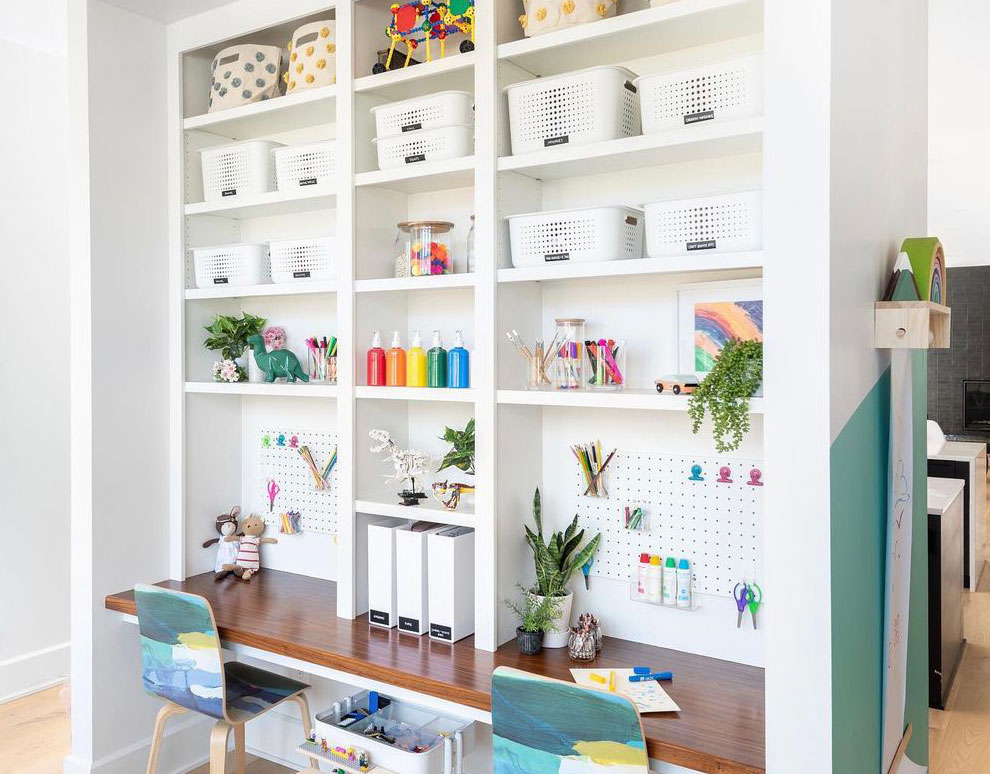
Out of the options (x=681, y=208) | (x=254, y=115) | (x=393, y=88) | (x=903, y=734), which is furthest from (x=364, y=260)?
(x=903, y=734)

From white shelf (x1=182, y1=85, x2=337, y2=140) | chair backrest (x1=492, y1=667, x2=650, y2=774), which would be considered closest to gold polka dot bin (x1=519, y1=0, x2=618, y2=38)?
white shelf (x1=182, y1=85, x2=337, y2=140)

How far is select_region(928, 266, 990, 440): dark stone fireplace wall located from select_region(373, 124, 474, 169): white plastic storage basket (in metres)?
8.63

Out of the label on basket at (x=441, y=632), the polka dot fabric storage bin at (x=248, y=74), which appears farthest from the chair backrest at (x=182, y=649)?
the polka dot fabric storage bin at (x=248, y=74)

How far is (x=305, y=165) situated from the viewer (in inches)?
102

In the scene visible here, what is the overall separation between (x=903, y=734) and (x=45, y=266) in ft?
12.4

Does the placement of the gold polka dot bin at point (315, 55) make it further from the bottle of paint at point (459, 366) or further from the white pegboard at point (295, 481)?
the white pegboard at point (295, 481)

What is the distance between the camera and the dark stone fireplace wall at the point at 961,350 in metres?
9.30

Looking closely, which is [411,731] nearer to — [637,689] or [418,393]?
[637,689]

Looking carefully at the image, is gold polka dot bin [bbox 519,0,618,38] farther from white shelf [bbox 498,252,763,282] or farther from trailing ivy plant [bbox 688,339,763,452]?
trailing ivy plant [bbox 688,339,763,452]

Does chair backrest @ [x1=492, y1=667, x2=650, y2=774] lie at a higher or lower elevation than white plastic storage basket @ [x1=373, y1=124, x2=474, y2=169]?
lower

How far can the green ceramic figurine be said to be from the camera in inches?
110

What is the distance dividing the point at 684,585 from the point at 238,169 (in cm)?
195

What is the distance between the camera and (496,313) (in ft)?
7.10

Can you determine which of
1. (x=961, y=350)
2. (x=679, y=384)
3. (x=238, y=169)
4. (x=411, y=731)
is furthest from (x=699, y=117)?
(x=961, y=350)
